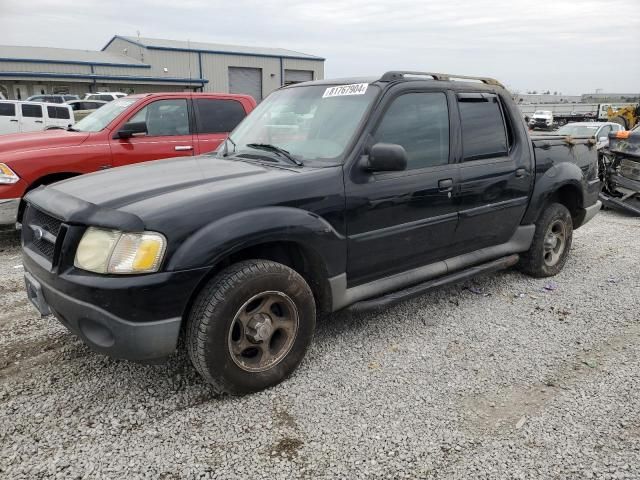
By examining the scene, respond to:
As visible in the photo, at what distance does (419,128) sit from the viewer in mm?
3568

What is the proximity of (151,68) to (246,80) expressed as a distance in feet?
Result: 27.6

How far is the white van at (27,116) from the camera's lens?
16.4 m

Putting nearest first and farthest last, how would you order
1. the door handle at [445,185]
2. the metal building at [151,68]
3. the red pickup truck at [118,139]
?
the door handle at [445,185] → the red pickup truck at [118,139] → the metal building at [151,68]

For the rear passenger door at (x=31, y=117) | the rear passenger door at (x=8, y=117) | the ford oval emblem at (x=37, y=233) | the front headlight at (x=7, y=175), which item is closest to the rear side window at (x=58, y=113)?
the rear passenger door at (x=31, y=117)

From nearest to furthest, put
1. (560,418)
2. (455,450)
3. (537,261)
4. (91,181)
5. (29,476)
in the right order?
1. (29,476)
2. (455,450)
3. (560,418)
4. (91,181)
5. (537,261)

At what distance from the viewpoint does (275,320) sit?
291cm

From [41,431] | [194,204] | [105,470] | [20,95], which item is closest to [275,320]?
[194,204]

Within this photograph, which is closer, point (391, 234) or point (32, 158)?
point (391, 234)

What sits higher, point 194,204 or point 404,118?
point 404,118

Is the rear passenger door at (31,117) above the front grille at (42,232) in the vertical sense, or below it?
above

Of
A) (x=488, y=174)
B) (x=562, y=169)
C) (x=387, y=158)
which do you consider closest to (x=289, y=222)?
(x=387, y=158)

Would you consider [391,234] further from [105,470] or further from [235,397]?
[105,470]

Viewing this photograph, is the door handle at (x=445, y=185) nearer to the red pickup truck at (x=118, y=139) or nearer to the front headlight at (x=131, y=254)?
the front headlight at (x=131, y=254)

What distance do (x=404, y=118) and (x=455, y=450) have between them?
7.21 feet
